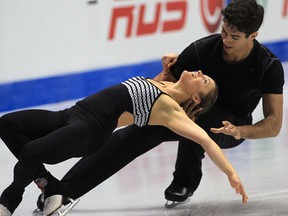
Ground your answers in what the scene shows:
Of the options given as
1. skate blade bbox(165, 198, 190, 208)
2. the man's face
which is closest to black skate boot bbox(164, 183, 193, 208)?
skate blade bbox(165, 198, 190, 208)

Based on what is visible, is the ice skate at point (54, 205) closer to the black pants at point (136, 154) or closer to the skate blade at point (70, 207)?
the skate blade at point (70, 207)

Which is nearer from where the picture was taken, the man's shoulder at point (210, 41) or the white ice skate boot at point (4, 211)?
the white ice skate boot at point (4, 211)

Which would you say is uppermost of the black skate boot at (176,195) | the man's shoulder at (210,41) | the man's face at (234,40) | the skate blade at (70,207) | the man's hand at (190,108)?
the man's face at (234,40)

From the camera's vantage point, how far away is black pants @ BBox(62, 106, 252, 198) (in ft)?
10.2

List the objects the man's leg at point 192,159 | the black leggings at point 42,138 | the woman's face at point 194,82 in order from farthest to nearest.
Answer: the man's leg at point 192,159 < the woman's face at point 194,82 < the black leggings at point 42,138

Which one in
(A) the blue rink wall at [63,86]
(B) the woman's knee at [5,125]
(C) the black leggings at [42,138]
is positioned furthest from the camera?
(A) the blue rink wall at [63,86]

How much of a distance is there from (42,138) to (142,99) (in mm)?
429

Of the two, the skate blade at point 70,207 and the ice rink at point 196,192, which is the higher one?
the skate blade at point 70,207

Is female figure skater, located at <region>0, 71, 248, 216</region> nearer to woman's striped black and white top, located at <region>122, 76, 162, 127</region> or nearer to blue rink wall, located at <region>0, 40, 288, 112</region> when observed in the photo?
woman's striped black and white top, located at <region>122, 76, 162, 127</region>

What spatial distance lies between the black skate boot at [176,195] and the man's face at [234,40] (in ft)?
2.01

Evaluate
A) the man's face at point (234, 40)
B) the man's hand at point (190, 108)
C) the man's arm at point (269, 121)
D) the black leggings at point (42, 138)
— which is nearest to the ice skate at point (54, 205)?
the black leggings at point (42, 138)

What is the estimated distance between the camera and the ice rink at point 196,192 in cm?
305

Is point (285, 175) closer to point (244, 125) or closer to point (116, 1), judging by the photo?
point (244, 125)

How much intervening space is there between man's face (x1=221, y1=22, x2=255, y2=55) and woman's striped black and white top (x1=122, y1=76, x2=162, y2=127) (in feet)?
1.29
